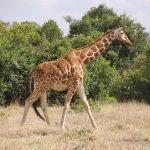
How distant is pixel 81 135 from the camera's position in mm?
11039

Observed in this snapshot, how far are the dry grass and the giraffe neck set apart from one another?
187 cm

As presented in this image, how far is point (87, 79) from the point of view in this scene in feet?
71.8

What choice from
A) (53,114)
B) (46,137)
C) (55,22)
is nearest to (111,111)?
(53,114)

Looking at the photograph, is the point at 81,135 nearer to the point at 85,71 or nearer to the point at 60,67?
the point at 60,67

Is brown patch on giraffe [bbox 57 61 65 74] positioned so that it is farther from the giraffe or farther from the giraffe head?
the giraffe head

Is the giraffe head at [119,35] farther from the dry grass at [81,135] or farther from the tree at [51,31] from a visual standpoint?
the tree at [51,31]

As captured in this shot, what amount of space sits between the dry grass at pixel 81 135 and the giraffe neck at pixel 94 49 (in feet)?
6.14

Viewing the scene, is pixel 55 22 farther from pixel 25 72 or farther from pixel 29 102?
pixel 29 102

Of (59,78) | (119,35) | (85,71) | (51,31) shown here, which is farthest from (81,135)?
(51,31)

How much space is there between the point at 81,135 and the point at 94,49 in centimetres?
361

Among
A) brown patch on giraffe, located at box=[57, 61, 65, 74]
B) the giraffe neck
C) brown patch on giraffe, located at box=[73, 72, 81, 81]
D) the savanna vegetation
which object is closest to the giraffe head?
the giraffe neck

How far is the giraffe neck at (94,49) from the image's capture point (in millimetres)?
13703

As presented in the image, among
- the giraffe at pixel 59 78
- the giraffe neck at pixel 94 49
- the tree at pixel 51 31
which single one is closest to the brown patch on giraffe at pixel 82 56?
the giraffe neck at pixel 94 49

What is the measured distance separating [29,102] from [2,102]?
25.7 feet
